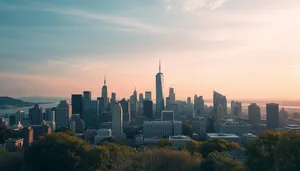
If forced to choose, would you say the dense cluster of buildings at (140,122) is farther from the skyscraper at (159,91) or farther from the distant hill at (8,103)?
the distant hill at (8,103)

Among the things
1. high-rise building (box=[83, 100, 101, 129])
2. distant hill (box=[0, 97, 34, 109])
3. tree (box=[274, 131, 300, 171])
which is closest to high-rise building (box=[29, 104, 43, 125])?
high-rise building (box=[83, 100, 101, 129])

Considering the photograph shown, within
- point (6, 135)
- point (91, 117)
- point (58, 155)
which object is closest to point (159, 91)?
point (91, 117)

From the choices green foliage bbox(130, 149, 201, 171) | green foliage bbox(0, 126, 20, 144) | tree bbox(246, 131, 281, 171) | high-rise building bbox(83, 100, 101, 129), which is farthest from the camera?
Answer: high-rise building bbox(83, 100, 101, 129)

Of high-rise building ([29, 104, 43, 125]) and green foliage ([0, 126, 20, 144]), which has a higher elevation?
high-rise building ([29, 104, 43, 125])

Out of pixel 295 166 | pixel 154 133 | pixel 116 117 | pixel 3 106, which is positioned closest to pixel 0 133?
pixel 116 117

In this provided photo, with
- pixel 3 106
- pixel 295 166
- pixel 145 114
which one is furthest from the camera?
pixel 3 106

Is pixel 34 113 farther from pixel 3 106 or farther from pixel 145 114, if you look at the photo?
pixel 3 106

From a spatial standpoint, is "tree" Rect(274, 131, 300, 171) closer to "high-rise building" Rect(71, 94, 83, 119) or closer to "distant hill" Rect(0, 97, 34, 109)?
"high-rise building" Rect(71, 94, 83, 119)

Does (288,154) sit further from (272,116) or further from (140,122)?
(140,122)
